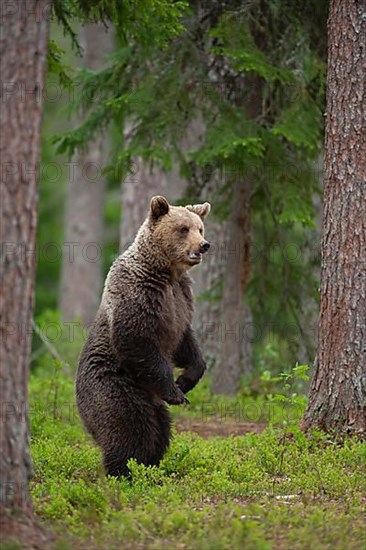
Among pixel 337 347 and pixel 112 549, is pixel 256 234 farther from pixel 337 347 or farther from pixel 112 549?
pixel 112 549

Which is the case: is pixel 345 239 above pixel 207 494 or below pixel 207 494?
above

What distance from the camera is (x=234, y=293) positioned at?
12.5 m

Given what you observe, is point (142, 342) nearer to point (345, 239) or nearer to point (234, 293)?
point (345, 239)

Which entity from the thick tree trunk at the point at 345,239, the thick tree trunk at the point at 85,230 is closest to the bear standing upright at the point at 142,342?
the thick tree trunk at the point at 345,239

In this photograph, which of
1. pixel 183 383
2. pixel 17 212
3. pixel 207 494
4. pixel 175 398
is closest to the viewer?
pixel 17 212

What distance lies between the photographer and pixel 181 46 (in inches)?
Result: 457

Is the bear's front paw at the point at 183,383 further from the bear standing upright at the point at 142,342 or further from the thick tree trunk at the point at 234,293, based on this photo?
the thick tree trunk at the point at 234,293

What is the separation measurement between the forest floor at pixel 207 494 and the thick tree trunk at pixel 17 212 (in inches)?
21.8

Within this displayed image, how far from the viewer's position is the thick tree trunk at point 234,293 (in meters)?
12.2

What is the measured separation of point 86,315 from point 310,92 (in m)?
11.7

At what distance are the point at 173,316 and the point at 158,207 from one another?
0.98m

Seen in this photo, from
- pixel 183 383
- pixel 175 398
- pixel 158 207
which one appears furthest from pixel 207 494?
pixel 158 207

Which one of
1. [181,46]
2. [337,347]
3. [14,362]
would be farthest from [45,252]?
[14,362]

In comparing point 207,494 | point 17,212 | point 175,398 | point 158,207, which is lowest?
point 207,494
